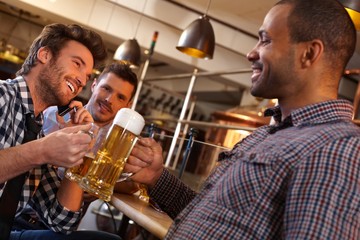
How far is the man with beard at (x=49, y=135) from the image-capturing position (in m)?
1.21

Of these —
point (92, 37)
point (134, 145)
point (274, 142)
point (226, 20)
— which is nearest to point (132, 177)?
point (134, 145)

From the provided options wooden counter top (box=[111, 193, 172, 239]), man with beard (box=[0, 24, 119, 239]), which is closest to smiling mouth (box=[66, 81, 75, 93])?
man with beard (box=[0, 24, 119, 239])

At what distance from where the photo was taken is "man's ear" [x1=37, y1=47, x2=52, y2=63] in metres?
1.76

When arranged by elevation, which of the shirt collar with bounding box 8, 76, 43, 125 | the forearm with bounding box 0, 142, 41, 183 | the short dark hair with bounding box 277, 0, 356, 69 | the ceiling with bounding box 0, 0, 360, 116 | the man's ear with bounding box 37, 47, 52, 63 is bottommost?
the forearm with bounding box 0, 142, 41, 183

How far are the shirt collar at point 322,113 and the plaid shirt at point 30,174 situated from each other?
3.11ft

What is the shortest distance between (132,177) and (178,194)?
0.18 m

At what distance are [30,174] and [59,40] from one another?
583 millimetres

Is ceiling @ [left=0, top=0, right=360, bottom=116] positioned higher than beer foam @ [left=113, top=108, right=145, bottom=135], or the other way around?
ceiling @ [left=0, top=0, right=360, bottom=116]

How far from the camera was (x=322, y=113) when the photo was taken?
3.38 ft

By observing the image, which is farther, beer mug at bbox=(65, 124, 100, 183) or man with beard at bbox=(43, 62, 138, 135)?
man with beard at bbox=(43, 62, 138, 135)

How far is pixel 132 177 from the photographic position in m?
1.34

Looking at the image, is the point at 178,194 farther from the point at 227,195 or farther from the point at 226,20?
the point at 226,20

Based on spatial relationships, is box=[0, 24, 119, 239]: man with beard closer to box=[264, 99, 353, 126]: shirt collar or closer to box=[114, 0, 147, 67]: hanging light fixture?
box=[264, 99, 353, 126]: shirt collar

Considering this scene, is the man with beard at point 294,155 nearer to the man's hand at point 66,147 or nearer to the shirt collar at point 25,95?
the man's hand at point 66,147
